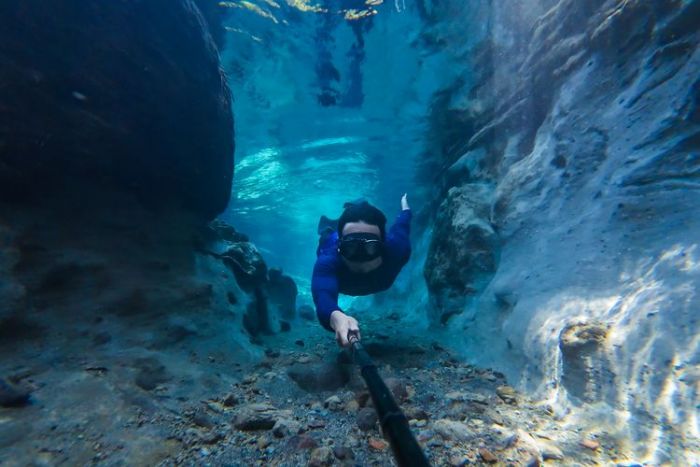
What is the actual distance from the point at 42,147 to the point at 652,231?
23.1 ft

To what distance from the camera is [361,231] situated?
4.96 metres

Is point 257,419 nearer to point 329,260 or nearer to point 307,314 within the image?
point 329,260

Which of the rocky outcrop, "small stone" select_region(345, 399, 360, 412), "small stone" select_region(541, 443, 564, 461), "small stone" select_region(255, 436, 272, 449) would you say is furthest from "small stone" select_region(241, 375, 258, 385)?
the rocky outcrop

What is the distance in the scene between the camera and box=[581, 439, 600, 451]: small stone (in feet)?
7.20

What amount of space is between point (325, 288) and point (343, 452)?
2124mm

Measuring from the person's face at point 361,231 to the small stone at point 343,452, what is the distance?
2.95 meters

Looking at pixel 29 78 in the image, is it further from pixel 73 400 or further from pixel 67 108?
pixel 73 400

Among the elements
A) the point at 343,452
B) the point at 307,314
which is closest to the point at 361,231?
the point at 343,452

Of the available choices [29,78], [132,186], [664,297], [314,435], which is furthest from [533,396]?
[29,78]

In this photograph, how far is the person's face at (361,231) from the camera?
4984 mm

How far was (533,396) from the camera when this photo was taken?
10.2 feet

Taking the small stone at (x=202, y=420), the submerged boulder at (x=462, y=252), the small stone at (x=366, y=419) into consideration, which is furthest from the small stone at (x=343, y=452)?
the submerged boulder at (x=462, y=252)

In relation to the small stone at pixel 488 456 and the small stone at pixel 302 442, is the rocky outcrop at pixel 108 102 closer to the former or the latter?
the small stone at pixel 302 442

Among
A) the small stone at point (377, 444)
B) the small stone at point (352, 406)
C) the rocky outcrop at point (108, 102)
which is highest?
the rocky outcrop at point (108, 102)
